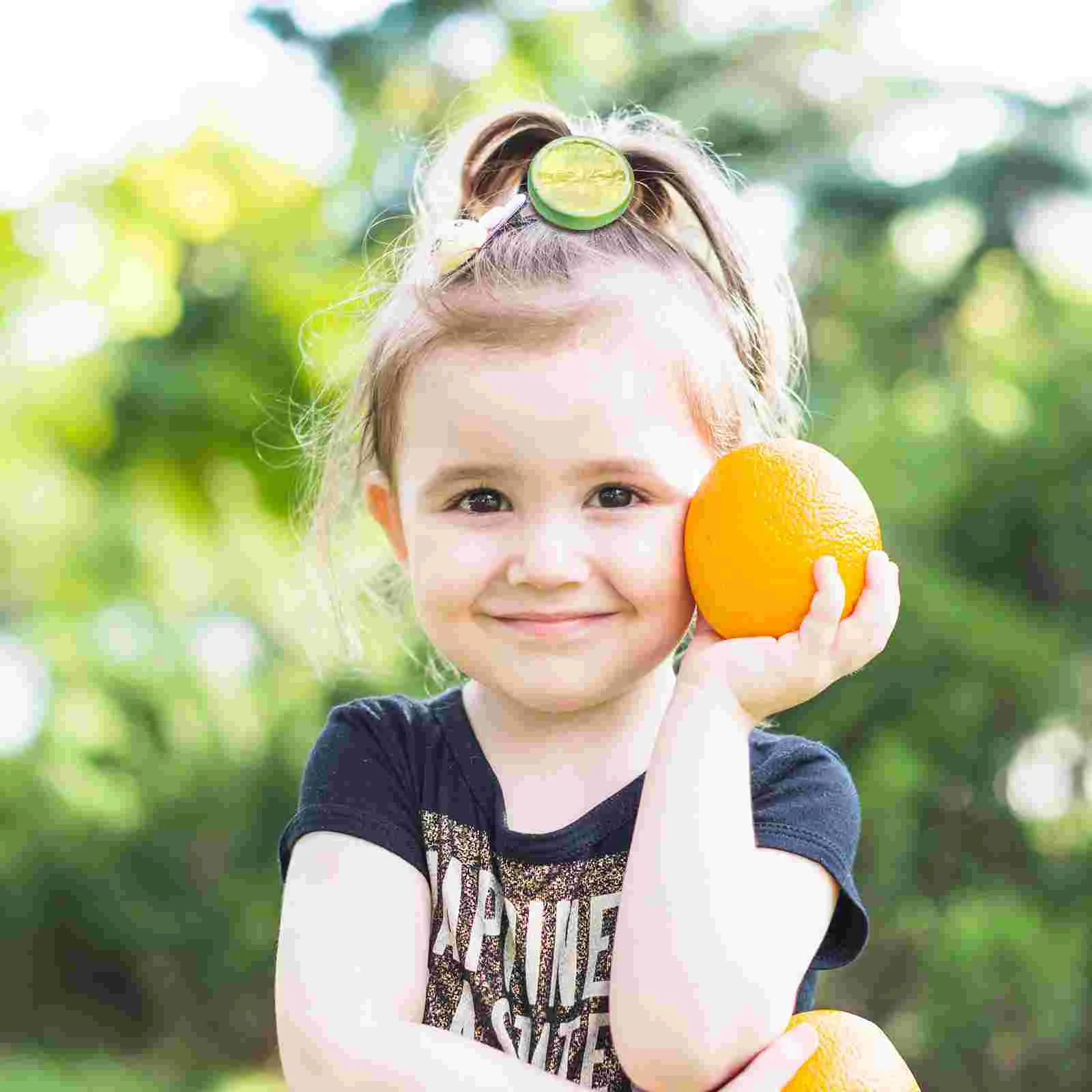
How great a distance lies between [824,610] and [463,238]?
910 mm

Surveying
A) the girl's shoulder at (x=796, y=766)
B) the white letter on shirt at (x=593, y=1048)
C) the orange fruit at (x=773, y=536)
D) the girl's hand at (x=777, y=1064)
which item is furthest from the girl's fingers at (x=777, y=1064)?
the orange fruit at (x=773, y=536)

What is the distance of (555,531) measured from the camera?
89.2 inches

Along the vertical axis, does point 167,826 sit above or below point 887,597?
above

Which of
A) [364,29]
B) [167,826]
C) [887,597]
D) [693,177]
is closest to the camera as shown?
[887,597]

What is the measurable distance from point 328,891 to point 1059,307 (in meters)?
6.71

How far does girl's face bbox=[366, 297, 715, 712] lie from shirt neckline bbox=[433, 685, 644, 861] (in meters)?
0.17

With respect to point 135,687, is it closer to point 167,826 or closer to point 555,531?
point 167,826

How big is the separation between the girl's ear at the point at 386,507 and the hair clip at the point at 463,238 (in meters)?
0.43

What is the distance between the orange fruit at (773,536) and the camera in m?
2.21

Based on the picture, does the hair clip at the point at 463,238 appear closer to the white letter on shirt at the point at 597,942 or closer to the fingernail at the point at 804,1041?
the white letter on shirt at the point at 597,942

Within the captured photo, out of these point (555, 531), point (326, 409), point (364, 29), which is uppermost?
point (364, 29)

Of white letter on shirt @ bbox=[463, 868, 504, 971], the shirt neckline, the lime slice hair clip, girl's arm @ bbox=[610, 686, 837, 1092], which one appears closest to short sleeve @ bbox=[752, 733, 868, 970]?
girl's arm @ bbox=[610, 686, 837, 1092]

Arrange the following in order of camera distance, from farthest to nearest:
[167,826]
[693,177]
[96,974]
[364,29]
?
[364,29] → [96,974] → [167,826] → [693,177]

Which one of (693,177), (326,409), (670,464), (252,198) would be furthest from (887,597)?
(252,198)
